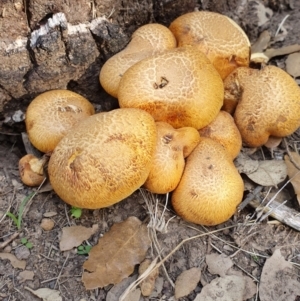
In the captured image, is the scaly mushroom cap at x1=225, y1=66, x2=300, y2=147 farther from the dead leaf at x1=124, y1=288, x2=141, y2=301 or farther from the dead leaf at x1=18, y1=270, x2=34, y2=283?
the dead leaf at x1=18, y1=270, x2=34, y2=283

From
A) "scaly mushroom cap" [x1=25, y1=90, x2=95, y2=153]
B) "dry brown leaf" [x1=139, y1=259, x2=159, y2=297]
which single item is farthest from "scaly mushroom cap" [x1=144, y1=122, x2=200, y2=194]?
"scaly mushroom cap" [x1=25, y1=90, x2=95, y2=153]

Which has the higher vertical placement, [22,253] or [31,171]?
[31,171]

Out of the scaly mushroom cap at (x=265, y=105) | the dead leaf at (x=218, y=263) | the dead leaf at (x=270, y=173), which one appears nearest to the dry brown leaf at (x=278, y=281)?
the dead leaf at (x=218, y=263)

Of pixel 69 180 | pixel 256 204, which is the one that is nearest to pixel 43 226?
pixel 69 180

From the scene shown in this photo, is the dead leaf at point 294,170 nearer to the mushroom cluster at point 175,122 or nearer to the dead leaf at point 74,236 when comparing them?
the mushroom cluster at point 175,122

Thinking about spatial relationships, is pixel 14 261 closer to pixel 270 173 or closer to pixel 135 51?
pixel 135 51

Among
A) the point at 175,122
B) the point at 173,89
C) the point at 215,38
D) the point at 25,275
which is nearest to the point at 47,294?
the point at 25,275

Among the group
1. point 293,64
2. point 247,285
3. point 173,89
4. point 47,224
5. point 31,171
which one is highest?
point 173,89

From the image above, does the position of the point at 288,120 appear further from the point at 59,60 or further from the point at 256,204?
the point at 59,60
